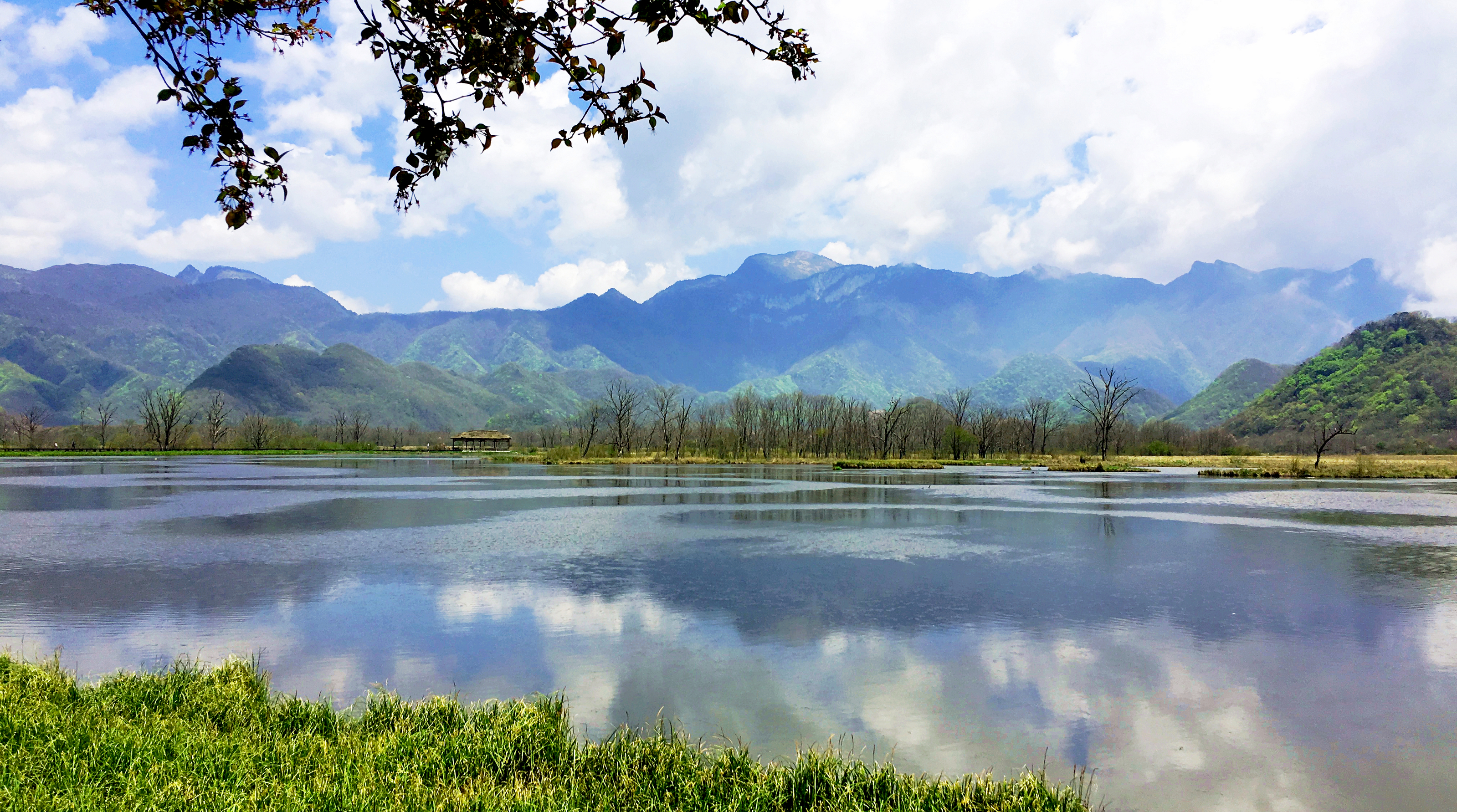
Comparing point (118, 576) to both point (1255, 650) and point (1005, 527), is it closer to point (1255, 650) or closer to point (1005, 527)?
point (1255, 650)

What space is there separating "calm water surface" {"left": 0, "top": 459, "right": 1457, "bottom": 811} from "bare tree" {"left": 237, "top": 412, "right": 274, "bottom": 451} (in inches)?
5429

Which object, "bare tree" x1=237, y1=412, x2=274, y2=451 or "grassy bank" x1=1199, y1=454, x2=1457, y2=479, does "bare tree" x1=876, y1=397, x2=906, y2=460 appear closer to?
"grassy bank" x1=1199, y1=454, x2=1457, y2=479

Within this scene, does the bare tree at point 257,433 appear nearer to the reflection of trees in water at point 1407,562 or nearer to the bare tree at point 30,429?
the bare tree at point 30,429

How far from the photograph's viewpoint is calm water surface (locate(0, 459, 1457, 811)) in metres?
7.31

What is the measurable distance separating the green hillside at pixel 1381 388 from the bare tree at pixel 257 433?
8200 inches

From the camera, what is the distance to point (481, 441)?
17962 centimetres

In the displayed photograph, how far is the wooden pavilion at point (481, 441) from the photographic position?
175 m

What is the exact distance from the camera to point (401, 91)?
17.4ft

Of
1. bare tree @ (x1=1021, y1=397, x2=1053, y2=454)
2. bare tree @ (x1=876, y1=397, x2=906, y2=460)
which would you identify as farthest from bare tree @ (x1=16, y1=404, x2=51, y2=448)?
bare tree @ (x1=1021, y1=397, x2=1053, y2=454)

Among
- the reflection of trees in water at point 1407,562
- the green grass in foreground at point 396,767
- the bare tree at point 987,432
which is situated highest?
the bare tree at point 987,432

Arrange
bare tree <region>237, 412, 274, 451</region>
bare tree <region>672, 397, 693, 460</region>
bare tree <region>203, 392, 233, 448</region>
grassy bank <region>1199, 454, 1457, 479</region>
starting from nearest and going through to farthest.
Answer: grassy bank <region>1199, 454, 1457, 479</region> → bare tree <region>672, 397, 693, 460</region> → bare tree <region>203, 392, 233, 448</region> → bare tree <region>237, 412, 274, 451</region>

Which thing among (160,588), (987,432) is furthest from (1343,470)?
(160,588)

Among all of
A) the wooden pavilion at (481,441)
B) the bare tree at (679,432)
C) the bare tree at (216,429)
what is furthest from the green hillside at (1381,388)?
the bare tree at (216,429)

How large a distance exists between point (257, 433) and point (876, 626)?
16636 cm
